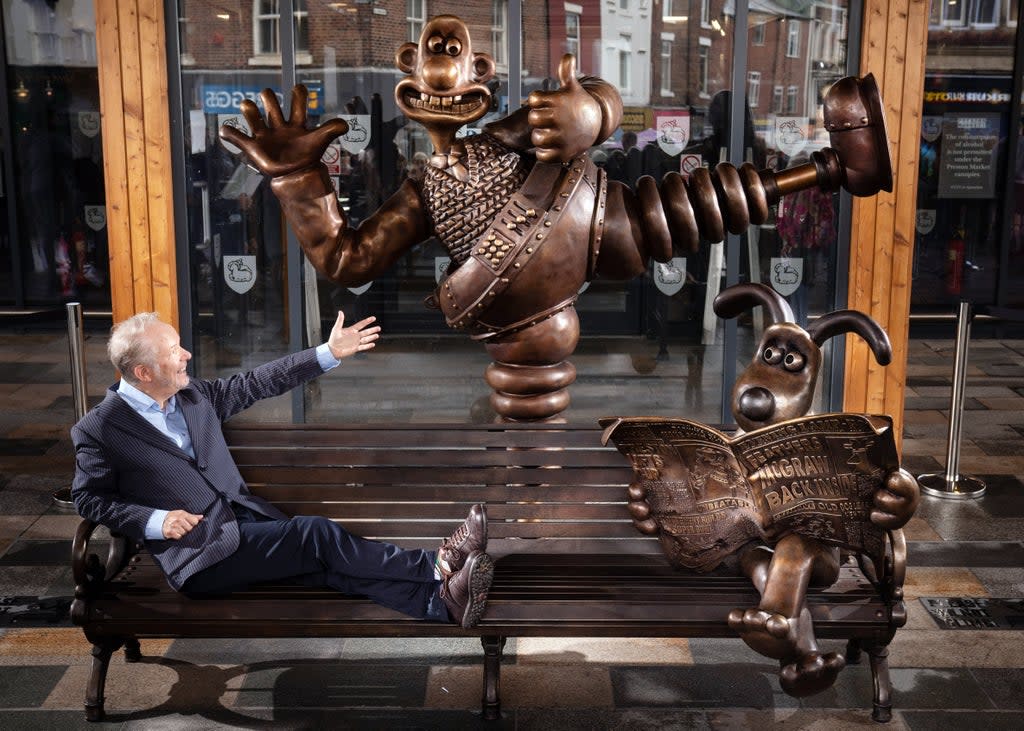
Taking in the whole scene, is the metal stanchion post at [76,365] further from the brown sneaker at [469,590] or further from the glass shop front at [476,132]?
the brown sneaker at [469,590]

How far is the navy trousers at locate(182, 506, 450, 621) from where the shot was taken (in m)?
3.52

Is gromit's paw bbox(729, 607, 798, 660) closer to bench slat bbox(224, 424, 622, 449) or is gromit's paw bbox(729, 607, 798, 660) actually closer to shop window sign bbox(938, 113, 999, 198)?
bench slat bbox(224, 424, 622, 449)

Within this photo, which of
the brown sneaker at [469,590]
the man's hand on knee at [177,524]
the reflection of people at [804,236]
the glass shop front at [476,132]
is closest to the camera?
the brown sneaker at [469,590]

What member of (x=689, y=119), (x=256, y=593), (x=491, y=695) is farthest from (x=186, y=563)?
(x=689, y=119)

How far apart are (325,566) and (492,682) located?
0.62 m

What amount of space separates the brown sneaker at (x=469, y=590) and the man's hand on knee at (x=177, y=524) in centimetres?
76

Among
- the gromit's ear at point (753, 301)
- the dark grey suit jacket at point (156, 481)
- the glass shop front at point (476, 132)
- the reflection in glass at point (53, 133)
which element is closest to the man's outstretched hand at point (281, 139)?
the dark grey suit jacket at point (156, 481)

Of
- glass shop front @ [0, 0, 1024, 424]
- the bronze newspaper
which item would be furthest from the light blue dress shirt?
glass shop front @ [0, 0, 1024, 424]

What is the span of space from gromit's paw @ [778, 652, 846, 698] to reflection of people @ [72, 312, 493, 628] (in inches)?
33.9

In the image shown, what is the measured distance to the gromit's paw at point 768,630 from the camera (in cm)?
→ 325

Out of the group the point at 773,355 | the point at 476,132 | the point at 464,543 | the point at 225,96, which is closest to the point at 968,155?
the point at 476,132

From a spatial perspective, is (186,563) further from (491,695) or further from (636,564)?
(636,564)

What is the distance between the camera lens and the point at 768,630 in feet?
10.7

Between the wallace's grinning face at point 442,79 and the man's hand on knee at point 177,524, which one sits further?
the wallace's grinning face at point 442,79
